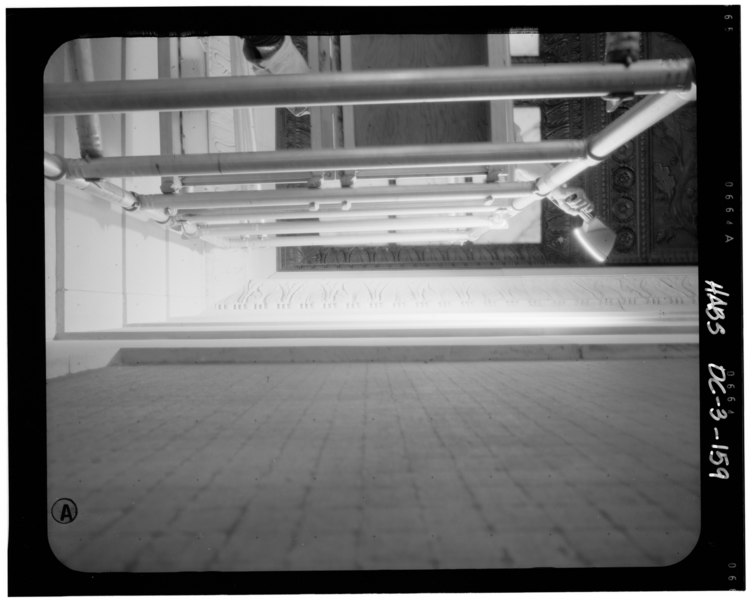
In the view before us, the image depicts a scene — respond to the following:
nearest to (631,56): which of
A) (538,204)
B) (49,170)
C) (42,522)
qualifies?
(42,522)

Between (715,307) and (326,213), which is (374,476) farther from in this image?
(326,213)

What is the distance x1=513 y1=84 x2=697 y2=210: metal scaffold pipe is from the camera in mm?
1035

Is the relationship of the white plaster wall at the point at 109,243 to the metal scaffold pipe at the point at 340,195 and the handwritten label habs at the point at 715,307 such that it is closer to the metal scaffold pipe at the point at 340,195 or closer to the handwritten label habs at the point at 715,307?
the metal scaffold pipe at the point at 340,195

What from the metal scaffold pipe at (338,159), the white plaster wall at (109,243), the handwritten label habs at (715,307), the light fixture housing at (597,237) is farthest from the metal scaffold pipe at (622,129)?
the white plaster wall at (109,243)

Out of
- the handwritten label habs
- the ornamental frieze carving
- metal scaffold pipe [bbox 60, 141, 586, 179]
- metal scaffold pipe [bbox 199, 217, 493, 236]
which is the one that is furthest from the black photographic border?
the ornamental frieze carving

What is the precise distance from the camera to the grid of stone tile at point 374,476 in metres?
0.67

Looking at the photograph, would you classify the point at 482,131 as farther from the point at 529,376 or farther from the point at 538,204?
the point at 538,204

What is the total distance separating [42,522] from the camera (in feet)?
2.31

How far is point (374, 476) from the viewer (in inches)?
32.7

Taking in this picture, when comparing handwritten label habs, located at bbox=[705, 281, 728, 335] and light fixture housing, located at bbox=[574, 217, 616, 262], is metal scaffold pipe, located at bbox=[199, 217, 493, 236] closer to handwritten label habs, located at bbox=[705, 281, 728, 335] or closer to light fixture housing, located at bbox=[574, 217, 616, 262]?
light fixture housing, located at bbox=[574, 217, 616, 262]

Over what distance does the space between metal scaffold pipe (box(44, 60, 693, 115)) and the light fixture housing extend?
897 millimetres

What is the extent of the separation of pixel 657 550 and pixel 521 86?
821 millimetres

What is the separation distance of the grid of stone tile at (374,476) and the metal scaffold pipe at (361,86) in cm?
65

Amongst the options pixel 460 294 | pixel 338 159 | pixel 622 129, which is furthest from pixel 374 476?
pixel 460 294
